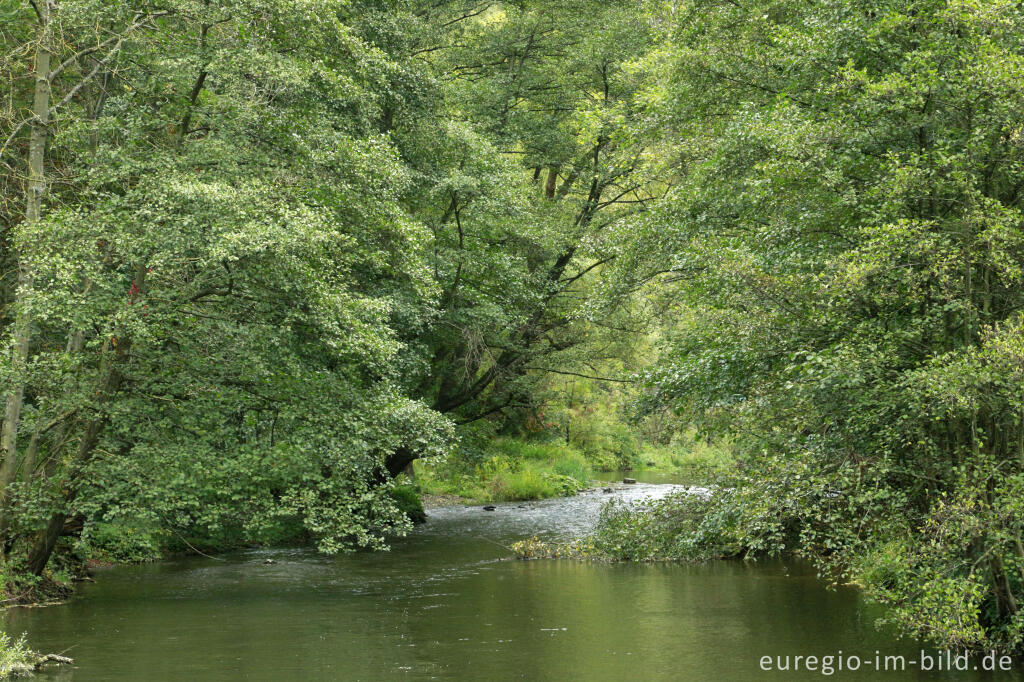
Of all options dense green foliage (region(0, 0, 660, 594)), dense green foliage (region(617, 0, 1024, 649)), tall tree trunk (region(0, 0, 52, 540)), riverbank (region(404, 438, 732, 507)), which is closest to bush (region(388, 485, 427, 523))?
riverbank (region(404, 438, 732, 507))

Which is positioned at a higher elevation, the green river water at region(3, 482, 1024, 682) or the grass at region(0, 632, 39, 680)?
the grass at region(0, 632, 39, 680)

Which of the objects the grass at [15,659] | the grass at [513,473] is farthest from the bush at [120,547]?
the grass at [513,473]

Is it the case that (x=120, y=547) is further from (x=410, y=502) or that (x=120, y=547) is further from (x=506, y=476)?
(x=506, y=476)

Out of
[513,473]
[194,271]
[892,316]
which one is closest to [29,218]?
[194,271]

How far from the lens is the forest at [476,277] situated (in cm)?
1038

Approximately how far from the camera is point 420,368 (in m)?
21.9

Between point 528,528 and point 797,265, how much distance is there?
1545cm

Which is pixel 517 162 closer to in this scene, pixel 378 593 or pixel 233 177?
pixel 233 177

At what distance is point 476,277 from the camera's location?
2412cm

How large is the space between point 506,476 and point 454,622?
21.3 m

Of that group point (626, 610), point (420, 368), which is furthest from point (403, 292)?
point (626, 610)

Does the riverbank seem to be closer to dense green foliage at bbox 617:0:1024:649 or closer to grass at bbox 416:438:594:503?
grass at bbox 416:438:594:503

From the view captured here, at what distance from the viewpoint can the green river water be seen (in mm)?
11836

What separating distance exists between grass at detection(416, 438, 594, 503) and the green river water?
44.4 ft
